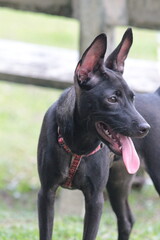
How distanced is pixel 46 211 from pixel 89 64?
39.9 inches

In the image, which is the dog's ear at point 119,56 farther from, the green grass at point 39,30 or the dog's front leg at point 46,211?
the green grass at point 39,30

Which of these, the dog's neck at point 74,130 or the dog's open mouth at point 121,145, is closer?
the dog's open mouth at point 121,145

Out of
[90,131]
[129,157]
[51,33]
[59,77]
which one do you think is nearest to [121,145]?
[129,157]

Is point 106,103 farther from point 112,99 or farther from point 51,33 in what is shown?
point 51,33

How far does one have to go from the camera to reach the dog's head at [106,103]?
157 inches

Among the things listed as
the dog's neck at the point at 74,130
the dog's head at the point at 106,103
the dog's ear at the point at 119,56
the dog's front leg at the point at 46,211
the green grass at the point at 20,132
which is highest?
the dog's ear at the point at 119,56

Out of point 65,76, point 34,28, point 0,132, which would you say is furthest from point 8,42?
point 34,28

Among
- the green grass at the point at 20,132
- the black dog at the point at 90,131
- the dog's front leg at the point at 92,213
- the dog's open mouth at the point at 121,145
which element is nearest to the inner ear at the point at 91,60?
the black dog at the point at 90,131

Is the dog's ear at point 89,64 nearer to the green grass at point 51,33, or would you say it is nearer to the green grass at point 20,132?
the green grass at point 20,132

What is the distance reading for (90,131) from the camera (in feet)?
13.8

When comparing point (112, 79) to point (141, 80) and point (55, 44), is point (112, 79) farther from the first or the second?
point (55, 44)

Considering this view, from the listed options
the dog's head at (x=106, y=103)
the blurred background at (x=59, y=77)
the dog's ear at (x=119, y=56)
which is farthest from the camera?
the blurred background at (x=59, y=77)

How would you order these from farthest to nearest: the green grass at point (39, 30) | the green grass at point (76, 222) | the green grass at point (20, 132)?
the green grass at point (39, 30) < the green grass at point (20, 132) < the green grass at point (76, 222)

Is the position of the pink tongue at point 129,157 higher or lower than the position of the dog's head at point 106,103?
lower
